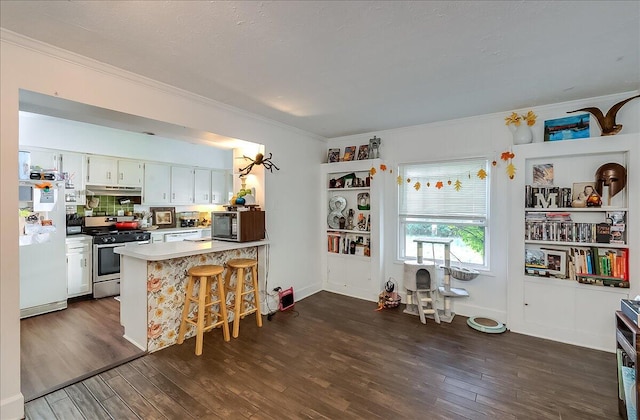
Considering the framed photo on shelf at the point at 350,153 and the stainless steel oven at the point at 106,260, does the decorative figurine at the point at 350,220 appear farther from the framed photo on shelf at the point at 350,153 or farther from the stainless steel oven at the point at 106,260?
the stainless steel oven at the point at 106,260

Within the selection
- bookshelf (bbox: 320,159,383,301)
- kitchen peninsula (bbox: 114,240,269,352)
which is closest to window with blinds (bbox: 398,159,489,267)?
bookshelf (bbox: 320,159,383,301)

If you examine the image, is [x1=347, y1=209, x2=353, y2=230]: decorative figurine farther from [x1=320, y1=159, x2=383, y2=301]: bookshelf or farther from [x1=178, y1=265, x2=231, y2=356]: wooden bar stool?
[x1=178, y1=265, x2=231, y2=356]: wooden bar stool

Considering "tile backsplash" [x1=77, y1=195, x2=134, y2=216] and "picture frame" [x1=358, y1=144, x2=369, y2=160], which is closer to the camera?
"picture frame" [x1=358, y1=144, x2=369, y2=160]

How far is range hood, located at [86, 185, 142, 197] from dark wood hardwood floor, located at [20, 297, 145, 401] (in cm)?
188

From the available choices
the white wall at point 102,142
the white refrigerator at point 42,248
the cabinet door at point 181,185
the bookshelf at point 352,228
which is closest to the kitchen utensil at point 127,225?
the cabinet door at point 181,185

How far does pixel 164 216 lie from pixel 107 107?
3729 millimetres

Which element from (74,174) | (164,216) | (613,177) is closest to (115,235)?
(74,174)

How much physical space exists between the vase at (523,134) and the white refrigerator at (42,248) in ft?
18.1

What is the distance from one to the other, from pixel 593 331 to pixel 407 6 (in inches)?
133

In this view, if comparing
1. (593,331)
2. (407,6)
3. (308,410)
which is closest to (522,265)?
(593,331)

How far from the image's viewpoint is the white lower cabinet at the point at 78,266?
3.93 m

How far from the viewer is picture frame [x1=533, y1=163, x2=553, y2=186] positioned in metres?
3.04

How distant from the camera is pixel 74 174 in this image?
14.1ft

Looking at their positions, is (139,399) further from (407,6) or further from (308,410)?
(407,6)
